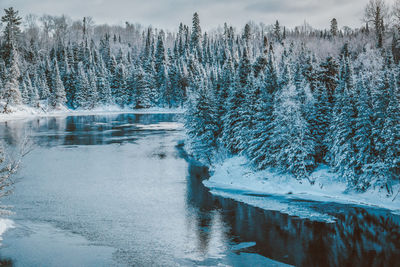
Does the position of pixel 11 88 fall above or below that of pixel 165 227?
above

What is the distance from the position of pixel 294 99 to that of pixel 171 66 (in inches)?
3895

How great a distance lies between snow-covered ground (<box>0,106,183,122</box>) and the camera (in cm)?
8825

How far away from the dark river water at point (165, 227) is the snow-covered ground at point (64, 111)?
5958 cm

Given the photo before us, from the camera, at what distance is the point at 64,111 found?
353ft

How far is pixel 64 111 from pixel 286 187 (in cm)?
9138

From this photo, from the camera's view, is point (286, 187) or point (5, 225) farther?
point (286, 187)

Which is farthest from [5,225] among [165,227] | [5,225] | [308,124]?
[308,124]

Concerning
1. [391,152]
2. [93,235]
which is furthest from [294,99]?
[93,235]

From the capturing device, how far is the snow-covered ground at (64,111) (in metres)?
88.2

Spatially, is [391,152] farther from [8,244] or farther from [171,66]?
[171,66]

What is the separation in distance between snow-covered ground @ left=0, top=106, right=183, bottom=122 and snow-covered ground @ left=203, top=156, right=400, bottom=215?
2599 inches

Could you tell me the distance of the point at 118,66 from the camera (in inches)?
4707

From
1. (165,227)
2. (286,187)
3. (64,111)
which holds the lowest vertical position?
(165,227)

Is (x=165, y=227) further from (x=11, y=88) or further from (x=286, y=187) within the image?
(x=11, y=88)
